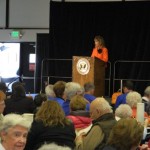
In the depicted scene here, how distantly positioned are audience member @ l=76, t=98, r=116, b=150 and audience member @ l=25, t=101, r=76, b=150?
0.15 meters

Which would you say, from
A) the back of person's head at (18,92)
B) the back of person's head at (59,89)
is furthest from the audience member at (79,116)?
the back of person's head at (18,92)

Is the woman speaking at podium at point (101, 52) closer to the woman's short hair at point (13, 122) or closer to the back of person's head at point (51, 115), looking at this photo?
the back of person's head at point (51, 115)

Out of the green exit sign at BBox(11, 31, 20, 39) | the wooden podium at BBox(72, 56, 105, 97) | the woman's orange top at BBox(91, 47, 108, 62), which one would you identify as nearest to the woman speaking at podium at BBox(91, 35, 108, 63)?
the woman's orange top at BBox(91, 47, 108, 62)

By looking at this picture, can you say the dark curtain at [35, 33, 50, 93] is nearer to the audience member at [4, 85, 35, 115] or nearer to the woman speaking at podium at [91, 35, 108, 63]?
the woman speaking at podium at [91, 35, 108, 63]

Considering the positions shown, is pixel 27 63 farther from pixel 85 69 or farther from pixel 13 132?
pixel 13 132

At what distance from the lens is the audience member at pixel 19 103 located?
568 cm

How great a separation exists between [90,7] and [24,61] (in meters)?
3.21

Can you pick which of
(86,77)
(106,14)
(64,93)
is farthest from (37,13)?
(64,93)

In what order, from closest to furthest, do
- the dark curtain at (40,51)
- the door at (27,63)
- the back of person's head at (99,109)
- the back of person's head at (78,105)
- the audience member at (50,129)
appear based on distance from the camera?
the audience member at (50,129) → the back of person's head at (99,109) → the back of person's head at (78,105) → the dark curtain at (40,51) → the door at (27,63)

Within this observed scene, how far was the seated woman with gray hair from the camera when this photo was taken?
3.00 m

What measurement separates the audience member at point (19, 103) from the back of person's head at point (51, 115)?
172cm

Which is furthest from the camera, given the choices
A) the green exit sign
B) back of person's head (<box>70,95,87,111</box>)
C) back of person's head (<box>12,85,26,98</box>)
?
the green exit sign

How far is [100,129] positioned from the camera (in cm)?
371

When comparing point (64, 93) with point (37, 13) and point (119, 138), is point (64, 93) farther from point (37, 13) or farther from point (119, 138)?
point (37, 13)
